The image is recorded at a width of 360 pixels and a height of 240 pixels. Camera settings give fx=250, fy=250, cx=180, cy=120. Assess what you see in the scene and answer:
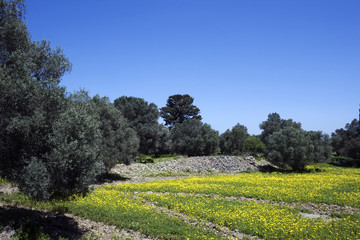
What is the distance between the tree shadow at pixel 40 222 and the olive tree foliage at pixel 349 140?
5920 centimetres

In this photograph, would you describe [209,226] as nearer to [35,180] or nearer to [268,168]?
[35,180]

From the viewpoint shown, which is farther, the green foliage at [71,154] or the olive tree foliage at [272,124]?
the olive tree foliage at [272,124]

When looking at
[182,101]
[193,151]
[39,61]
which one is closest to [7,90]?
[39,61]

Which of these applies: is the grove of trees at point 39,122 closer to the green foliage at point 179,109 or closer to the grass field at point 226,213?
the grass field at point 226,213

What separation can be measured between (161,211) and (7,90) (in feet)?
32.7

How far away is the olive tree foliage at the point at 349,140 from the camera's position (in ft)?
178

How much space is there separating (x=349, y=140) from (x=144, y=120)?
4921cm

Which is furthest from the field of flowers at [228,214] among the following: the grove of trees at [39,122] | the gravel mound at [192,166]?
the gravel mound at [192,166]

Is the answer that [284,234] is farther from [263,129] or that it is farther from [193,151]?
[263,129]

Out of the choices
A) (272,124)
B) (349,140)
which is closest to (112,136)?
(349,140)

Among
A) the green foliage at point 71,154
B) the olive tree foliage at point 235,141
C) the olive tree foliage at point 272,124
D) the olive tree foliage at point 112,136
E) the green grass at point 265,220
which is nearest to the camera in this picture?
the green foliage at point 71,154

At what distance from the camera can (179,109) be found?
3327 inches

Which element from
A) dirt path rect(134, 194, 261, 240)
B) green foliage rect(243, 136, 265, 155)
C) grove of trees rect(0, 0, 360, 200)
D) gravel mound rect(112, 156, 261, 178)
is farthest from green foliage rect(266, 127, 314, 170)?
grove of trees rect(0, 0, 360, 200)

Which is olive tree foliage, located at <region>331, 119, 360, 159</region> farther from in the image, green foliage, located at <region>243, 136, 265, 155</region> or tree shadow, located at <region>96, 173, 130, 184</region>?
tree shadow, located at <region>96, 173, 130, 184</region>
